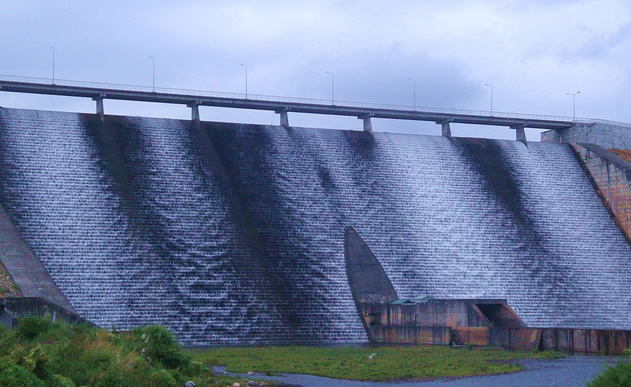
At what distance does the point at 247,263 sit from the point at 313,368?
55.7 ft

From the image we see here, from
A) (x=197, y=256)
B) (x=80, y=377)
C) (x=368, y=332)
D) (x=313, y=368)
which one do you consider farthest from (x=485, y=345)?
(x=80, y=377)

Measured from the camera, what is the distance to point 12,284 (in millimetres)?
34438

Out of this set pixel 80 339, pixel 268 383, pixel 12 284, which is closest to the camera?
pixel 80 339

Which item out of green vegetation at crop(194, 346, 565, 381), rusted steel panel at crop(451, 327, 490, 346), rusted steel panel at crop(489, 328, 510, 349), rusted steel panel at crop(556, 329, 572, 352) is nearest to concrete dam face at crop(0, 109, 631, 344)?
rusted steel panel at crop(451, 327, 490, 346)

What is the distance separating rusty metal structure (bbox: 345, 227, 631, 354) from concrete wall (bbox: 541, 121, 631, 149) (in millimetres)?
20758

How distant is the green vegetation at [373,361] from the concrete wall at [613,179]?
942 inches

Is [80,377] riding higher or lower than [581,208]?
lower

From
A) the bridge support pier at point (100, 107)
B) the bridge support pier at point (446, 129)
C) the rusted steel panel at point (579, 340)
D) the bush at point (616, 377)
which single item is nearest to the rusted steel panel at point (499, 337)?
the rusted steel panel at point (579, 340)

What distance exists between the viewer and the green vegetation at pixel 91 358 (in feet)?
51.1

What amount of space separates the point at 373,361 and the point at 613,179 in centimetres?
3263

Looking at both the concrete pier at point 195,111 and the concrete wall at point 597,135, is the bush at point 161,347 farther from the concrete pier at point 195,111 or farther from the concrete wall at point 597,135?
the concrete wall at point 597,135

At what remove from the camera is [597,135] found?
201 ft

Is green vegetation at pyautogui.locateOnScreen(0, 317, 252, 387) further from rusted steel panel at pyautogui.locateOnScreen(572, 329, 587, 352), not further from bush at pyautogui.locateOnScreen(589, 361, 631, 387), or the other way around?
rusted steel panel at pyautogui.locateOnScreen(572, 329, 587, 352)

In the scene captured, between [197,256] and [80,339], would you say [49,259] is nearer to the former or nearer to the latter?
[197,256]
